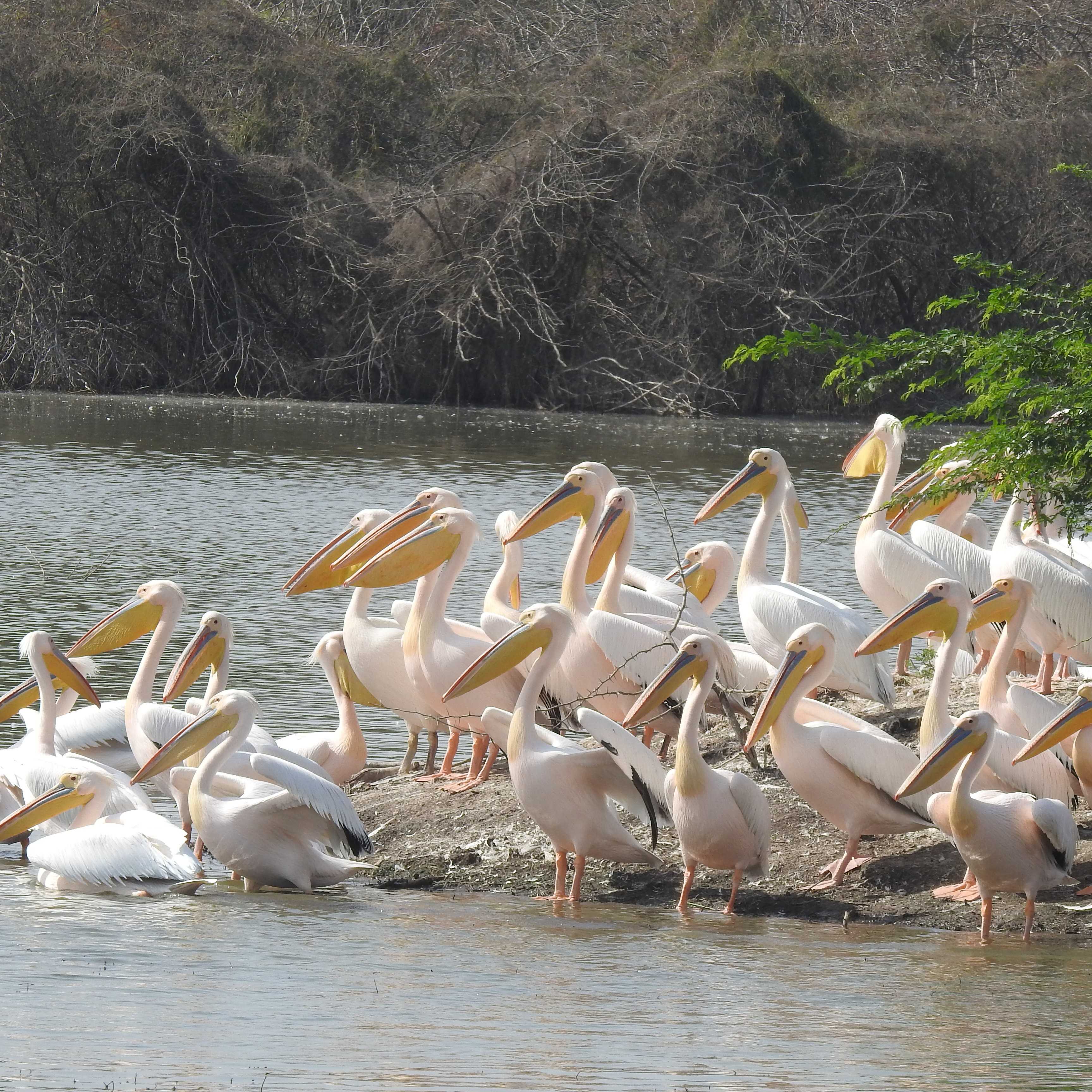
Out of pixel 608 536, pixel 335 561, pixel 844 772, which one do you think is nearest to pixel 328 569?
pixel 335 561

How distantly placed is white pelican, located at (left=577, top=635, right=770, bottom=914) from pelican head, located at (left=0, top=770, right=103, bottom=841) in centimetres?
162

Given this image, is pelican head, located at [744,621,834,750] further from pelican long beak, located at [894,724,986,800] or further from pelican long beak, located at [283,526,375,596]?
pelican long beak, located at [283,526,375,596]

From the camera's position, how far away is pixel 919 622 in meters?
6.25

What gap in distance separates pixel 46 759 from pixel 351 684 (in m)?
1.38

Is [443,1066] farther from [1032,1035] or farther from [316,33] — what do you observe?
[316,33]

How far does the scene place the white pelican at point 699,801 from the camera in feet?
17.6

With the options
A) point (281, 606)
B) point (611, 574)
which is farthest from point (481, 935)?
point (281, 606)

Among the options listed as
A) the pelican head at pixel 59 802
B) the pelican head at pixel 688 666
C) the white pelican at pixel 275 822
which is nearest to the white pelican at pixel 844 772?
the pelican head at pixel 688 666

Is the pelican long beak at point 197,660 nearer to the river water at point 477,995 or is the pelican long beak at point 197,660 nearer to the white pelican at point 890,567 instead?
the river water at point 477,995

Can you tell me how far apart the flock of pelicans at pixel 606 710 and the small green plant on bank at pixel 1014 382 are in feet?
0.57

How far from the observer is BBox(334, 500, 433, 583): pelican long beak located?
7.63 m

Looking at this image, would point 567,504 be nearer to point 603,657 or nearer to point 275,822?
point 603,657

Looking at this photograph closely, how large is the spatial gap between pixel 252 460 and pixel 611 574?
12.0 metres

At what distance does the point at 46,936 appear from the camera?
4.85m
